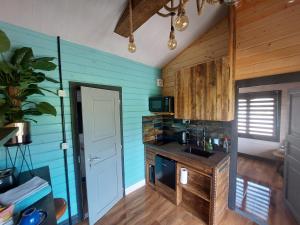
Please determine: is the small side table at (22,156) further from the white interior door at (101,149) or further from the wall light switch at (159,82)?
the wall light switch at (159,82)

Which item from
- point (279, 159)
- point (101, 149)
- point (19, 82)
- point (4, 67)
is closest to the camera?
point (4, 67)

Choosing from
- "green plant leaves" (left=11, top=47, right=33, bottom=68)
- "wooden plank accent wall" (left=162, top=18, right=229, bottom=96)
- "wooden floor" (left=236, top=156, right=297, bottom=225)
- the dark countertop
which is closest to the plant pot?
"green plant leaves" (left=11, top=47, right=33, bottom=68)

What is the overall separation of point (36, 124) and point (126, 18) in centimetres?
160

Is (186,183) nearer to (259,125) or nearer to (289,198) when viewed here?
(289,198)

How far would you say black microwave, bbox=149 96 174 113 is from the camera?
8.40ft

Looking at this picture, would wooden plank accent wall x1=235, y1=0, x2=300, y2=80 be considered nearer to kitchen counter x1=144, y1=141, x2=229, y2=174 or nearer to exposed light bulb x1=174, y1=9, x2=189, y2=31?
kitchen counter x1=144, y1=141, x2=229, y2=174

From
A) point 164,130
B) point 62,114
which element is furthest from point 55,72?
point 164,130

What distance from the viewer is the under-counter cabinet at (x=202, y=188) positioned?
178 cm

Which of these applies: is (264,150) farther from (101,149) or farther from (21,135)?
(21,135)

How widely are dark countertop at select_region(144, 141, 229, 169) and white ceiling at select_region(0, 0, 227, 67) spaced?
5.68 ft

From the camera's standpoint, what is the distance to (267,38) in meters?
1.67

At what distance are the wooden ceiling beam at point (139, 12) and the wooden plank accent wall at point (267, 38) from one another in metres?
1.26

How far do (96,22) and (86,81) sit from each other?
765mm

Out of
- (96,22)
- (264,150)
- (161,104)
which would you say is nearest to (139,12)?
(96,22)
